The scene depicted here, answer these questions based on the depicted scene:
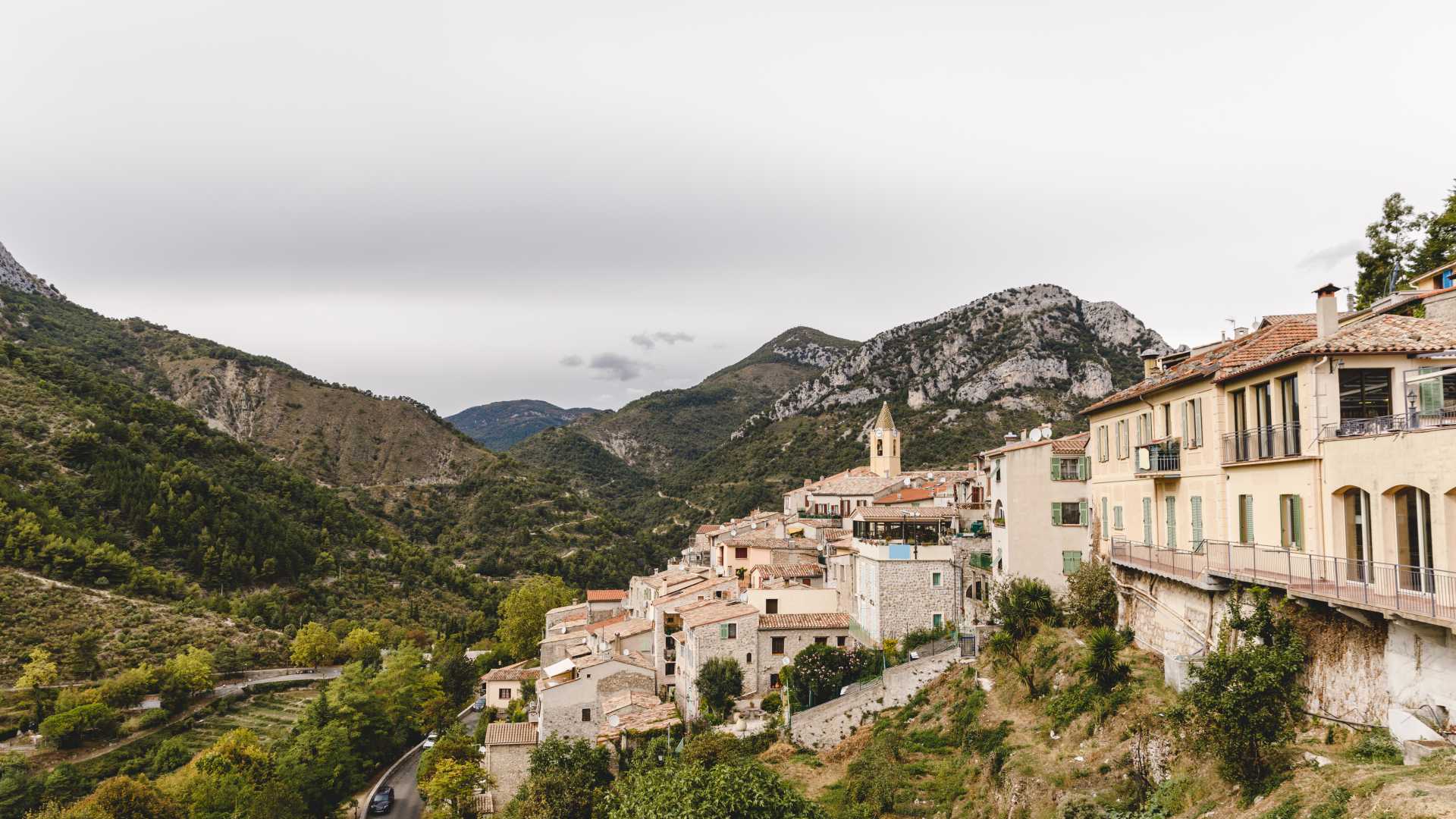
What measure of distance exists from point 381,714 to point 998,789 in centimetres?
4432

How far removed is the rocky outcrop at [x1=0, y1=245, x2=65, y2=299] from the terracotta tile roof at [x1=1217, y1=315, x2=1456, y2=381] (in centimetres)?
18858

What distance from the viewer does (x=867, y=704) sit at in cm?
3066

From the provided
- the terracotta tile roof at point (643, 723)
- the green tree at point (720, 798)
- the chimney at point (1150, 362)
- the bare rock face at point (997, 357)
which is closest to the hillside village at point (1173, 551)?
the terracotta tile roof at point (643, 723)

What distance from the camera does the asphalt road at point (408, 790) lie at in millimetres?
43188

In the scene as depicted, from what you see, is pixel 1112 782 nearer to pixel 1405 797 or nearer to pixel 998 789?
pixel 998 789

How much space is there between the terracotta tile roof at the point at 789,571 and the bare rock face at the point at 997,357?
81.8 metres

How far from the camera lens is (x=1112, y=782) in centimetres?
1688

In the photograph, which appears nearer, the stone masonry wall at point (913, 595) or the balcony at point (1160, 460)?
the balcony at point (1160, 460)

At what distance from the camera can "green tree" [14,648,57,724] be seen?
4934 cm

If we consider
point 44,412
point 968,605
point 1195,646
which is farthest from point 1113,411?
point 44,412

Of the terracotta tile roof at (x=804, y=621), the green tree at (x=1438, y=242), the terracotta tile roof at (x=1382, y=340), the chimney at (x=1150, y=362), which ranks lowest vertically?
the terracotta tile roof at (x=804, y=621)

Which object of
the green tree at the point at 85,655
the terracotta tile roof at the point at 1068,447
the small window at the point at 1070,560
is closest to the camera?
the small window at the point at 1070,560

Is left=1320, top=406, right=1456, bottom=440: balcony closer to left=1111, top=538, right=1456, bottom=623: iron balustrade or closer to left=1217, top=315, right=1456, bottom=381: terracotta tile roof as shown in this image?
left=1217, top=315, right=1456, bottom=381: terracotta tile roof

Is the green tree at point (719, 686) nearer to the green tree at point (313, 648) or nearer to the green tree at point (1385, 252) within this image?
the green tree at point (1385, 252)
